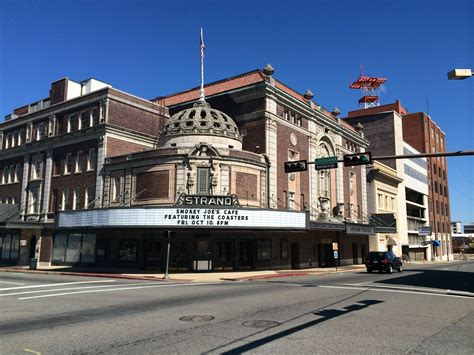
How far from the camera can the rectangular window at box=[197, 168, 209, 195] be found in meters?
35.6

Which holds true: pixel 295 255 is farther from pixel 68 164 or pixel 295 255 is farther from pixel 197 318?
pixel 197 318

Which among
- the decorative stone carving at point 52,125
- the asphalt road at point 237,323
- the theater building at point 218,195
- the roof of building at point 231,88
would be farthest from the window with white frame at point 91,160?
the asphalt road at point 237,323

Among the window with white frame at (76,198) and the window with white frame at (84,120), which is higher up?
the window with white frame at (84,120)

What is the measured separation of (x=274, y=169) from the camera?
1576 inches

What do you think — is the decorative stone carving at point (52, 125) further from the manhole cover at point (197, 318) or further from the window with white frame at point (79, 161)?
the manhole cover at point (197, 318)

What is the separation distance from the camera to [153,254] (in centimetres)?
3550

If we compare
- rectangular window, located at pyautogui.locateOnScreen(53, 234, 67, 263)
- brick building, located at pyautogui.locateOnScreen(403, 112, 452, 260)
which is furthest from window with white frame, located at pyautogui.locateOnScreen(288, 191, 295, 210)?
brick building, located at pyautogui.locateOnScreen(403, 112, 452, 260)

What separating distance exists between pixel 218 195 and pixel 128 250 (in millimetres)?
10381

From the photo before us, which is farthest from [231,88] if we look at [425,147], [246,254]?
[425,147]

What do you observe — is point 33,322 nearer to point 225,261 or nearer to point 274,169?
point 225,261

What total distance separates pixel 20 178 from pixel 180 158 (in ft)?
86.1

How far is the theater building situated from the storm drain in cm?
1867

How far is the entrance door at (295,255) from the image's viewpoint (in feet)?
137

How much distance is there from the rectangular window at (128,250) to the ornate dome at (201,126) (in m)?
9.67
